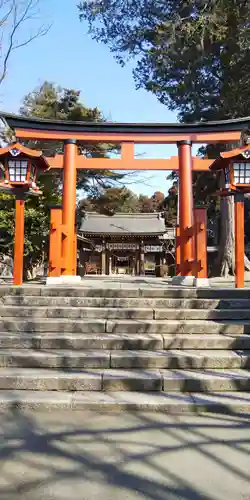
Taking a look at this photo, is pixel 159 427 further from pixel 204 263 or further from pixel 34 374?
pixel 204 263

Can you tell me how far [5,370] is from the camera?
3.76 metres

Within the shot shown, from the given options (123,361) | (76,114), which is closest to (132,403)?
(123,361)

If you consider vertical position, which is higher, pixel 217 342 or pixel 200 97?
pixel 200 97

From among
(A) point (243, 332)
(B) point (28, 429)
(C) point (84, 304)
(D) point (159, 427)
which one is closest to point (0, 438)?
(B) point (28, 429)

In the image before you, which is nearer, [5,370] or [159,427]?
[159,427]

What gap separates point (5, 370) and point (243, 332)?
3.02 meters

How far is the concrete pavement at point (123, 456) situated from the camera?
2.05 metres

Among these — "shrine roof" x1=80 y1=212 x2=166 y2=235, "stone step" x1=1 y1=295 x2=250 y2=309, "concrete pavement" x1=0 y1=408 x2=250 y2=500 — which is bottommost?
"concrete pavement" x1=0 y1=408 x2=250 y2=500

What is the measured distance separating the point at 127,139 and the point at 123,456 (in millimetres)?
7695

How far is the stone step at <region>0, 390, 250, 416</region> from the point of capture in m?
3.15

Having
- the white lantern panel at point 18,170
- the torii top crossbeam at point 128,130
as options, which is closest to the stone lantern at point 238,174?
the torii top crossbeam at point 128,130

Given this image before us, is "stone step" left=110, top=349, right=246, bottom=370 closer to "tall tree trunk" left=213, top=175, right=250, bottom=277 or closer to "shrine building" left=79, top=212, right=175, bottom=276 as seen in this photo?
"tall tree trunk" left=213, top=175, right=250, bottom=277

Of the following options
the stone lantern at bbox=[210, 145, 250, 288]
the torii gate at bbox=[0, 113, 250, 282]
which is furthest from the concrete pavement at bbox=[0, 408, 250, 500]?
the torii gate at bbox=[0, 113, 250, 282]

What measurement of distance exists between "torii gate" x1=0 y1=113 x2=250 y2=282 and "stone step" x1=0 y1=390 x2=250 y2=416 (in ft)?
16.2
